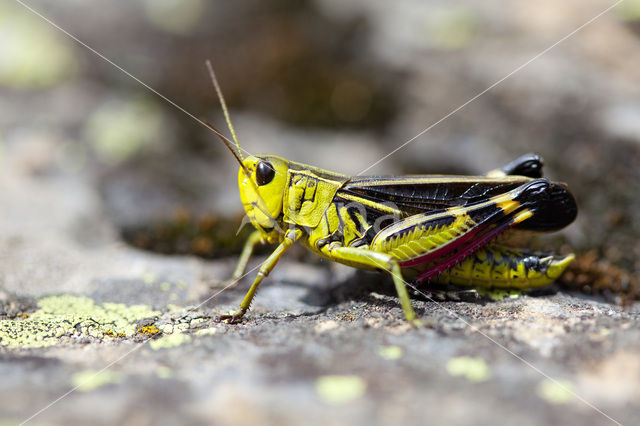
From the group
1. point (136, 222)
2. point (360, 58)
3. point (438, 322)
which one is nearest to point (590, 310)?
point (438, 322)

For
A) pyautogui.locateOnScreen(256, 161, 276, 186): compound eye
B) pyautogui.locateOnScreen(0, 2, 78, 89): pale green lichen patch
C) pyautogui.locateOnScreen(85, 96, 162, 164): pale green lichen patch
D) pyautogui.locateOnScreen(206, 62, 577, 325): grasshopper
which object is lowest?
pyautogui.locateOnScreen(206, 62, 577, 325): grasshopper

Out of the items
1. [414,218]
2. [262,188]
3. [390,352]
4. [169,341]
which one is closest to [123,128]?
[262,188]

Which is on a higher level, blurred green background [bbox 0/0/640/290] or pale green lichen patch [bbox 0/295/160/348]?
blurred green background [bbox 0/0/640/290]

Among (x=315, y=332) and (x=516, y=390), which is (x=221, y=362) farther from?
(x=516, y=390)

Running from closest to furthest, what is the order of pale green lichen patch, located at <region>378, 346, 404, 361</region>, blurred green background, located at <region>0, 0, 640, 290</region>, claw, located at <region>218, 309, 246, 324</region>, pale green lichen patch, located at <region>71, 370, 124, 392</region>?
pale green lichen patch, located at <region>71, 370, 124, 392</region>
pale green lichen patch, located at <region>378, 346, 404, 361</region>
claw, located at <region>218, 309, 246, 324</region>
blurred green background, located at <region>0, 0, 640, 290</region>

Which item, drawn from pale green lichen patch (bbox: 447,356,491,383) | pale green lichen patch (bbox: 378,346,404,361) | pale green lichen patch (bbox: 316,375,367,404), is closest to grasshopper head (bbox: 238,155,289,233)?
pale green lichen patch (bbox: 378,346,404,361)

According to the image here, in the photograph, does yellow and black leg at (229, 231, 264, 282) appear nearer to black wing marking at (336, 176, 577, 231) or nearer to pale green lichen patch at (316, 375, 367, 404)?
black wing marking at (336, 176, 577, 231)

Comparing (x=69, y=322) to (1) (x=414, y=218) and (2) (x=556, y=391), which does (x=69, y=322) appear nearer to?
(1) (x=414, y=218)

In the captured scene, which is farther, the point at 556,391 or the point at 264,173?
the point at 264,173
